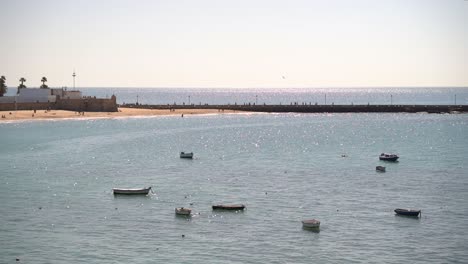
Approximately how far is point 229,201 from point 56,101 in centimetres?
12833

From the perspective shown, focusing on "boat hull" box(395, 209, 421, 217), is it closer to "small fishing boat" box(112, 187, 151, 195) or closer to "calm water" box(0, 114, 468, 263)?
"calm water" box(0, 114, 468, 263)

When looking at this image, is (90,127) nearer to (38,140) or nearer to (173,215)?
(38,140)

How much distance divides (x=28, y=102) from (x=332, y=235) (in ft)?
454

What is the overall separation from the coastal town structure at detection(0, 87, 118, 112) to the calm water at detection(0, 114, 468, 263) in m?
54.0

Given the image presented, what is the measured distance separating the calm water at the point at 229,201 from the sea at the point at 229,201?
13 centimetres

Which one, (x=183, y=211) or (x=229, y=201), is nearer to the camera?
(x=183, y=211)

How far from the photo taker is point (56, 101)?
591 ft

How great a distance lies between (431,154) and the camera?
343 ft

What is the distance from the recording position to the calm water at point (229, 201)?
45219 millimetres

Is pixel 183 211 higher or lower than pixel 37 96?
lower

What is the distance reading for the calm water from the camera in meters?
45.2

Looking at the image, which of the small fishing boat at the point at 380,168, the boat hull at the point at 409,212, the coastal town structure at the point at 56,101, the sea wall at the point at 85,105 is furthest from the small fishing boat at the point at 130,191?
the sea wall at the point at 85,105

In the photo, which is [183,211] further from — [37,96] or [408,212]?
[37,96]

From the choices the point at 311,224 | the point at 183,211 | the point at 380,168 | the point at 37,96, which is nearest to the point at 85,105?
the point at 37,96
